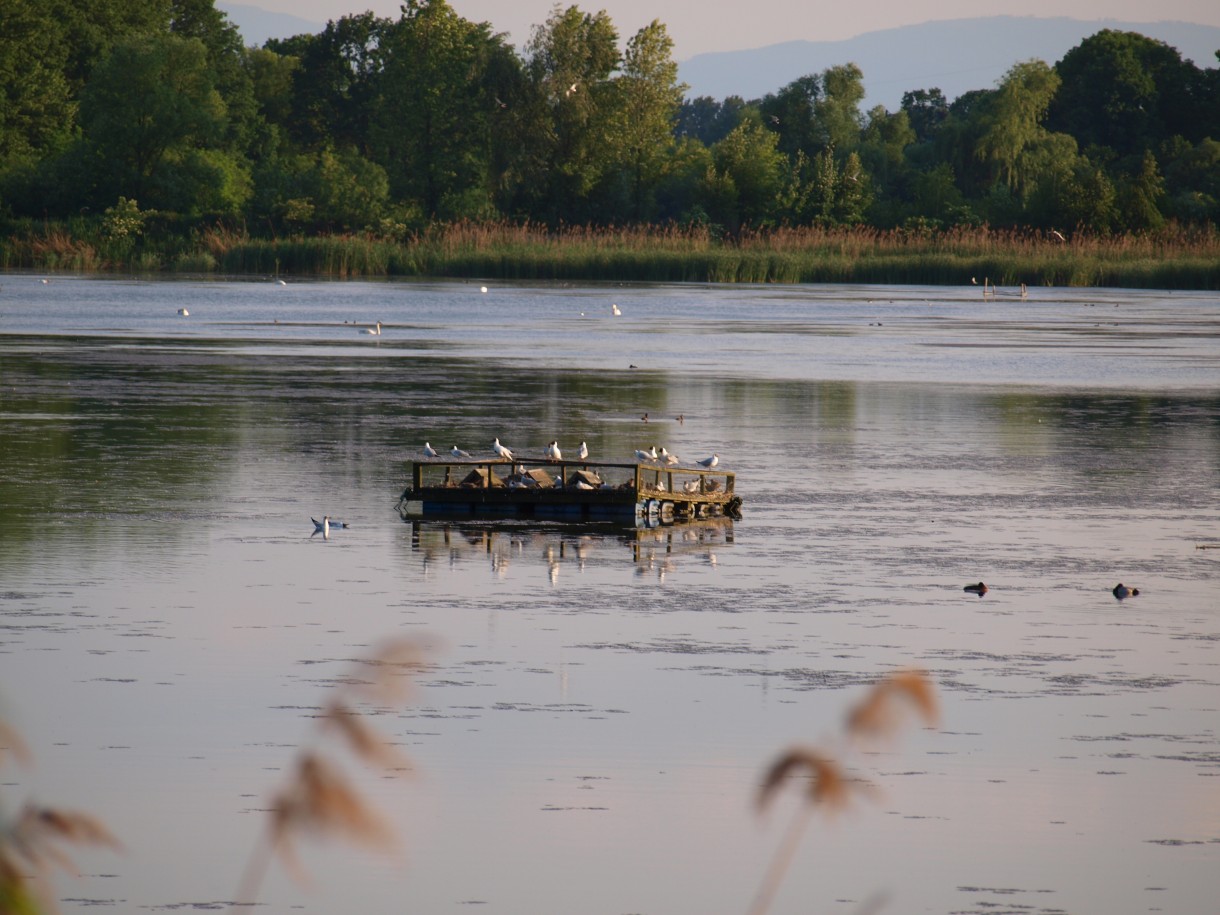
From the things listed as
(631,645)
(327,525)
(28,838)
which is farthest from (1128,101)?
(28,838)

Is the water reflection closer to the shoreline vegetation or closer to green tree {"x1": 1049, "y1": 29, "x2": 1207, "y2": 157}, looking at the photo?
the shoreline vegetation

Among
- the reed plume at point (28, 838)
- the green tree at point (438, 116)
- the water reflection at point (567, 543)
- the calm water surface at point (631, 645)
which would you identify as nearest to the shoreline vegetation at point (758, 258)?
the green tree at point (438, 116)

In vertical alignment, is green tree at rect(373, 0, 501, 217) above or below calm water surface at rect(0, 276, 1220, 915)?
above

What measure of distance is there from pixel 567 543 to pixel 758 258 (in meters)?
48.0

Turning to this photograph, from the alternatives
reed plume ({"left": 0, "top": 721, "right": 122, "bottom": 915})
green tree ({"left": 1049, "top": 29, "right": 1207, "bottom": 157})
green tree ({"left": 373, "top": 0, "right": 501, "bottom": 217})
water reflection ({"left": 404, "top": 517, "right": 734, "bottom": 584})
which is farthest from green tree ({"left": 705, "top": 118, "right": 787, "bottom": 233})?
reed plume ({"left": 0, "top": 721, "right": 122, "bottom": 915})

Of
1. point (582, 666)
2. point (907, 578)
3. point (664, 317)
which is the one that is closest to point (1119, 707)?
point (582, 666)

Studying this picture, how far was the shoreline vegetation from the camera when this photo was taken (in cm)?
5988

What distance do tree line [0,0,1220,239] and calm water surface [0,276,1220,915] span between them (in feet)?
166

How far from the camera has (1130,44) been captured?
327 feet

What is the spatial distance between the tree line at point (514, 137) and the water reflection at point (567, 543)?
184ft

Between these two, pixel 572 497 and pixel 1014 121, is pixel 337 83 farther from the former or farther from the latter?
pixel 572 497

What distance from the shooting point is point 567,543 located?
14.6 metres

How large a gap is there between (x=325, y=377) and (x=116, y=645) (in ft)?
58.2

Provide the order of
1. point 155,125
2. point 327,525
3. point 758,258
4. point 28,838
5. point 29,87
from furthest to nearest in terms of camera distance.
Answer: point 29,87 < point 155,125 < point 758,258 < point 327,525 < point 28,838
